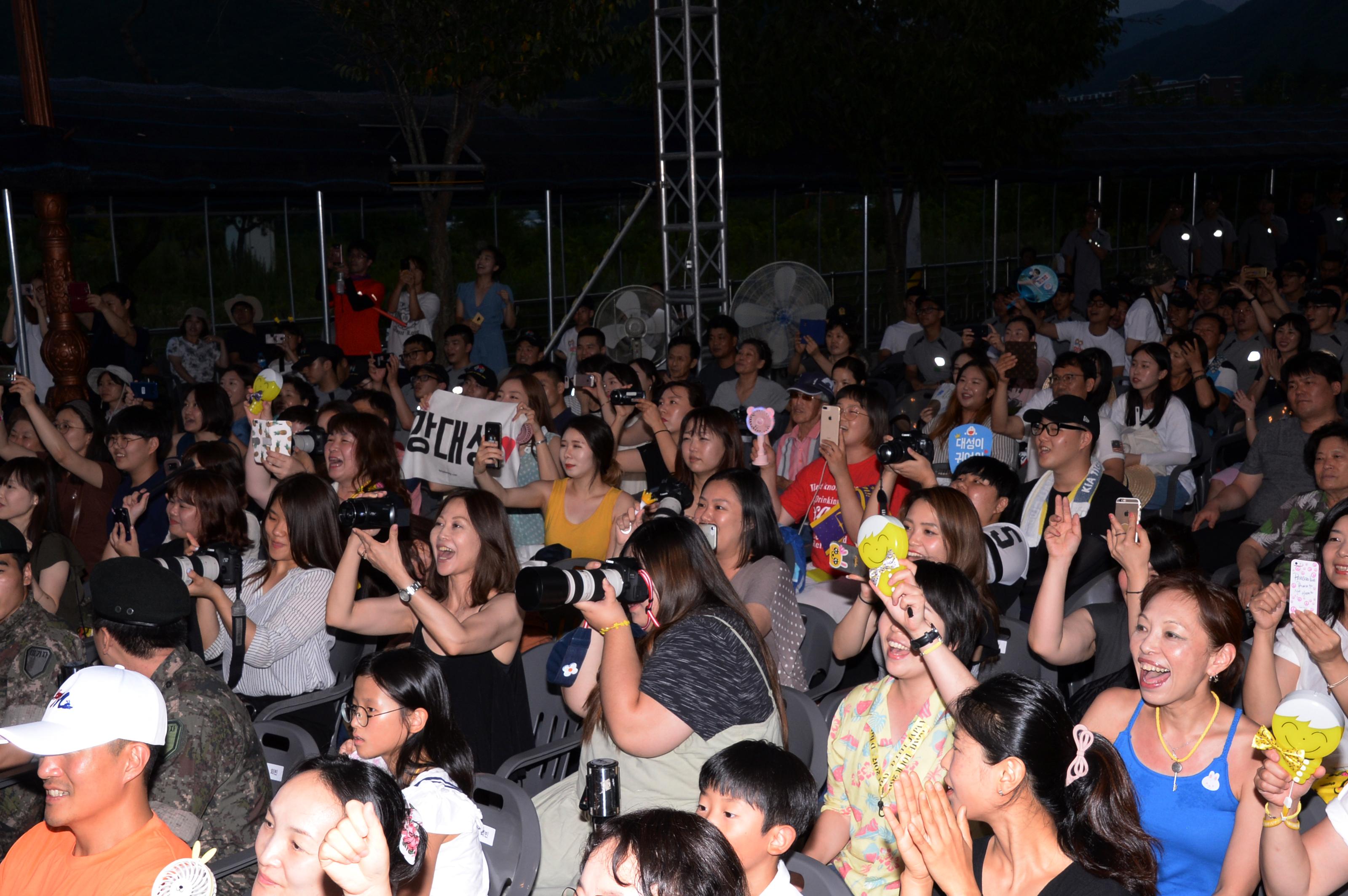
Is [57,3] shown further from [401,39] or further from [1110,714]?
[1110,714]

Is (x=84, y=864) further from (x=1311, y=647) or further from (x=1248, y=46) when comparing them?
(x=1248, y=46)

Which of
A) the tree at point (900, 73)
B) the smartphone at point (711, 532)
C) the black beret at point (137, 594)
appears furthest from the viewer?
the tree at point (900, 73)

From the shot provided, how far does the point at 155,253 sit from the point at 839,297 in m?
9.67

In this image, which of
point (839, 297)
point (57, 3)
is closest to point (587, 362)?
point (839, 297)

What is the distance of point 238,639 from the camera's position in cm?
437

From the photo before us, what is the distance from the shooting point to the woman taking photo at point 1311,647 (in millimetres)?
Result: 3295

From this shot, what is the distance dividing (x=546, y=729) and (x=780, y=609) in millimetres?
913

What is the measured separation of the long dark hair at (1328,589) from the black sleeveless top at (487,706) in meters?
2.51

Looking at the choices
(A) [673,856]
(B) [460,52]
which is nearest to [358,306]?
(B) [460,52]

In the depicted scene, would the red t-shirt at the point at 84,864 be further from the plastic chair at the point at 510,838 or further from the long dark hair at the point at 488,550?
the long dark hair at the point at 488,550

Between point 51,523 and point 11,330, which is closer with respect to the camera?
point 51,523

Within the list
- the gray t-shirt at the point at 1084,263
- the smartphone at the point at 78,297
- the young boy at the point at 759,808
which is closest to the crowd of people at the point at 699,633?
the young boy at the point at 759,808

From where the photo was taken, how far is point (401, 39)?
12.1 m

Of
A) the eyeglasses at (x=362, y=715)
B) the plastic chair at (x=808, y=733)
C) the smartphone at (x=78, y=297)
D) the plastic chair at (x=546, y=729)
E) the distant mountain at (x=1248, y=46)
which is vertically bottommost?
the plastic chair at (x=546, y=729)
